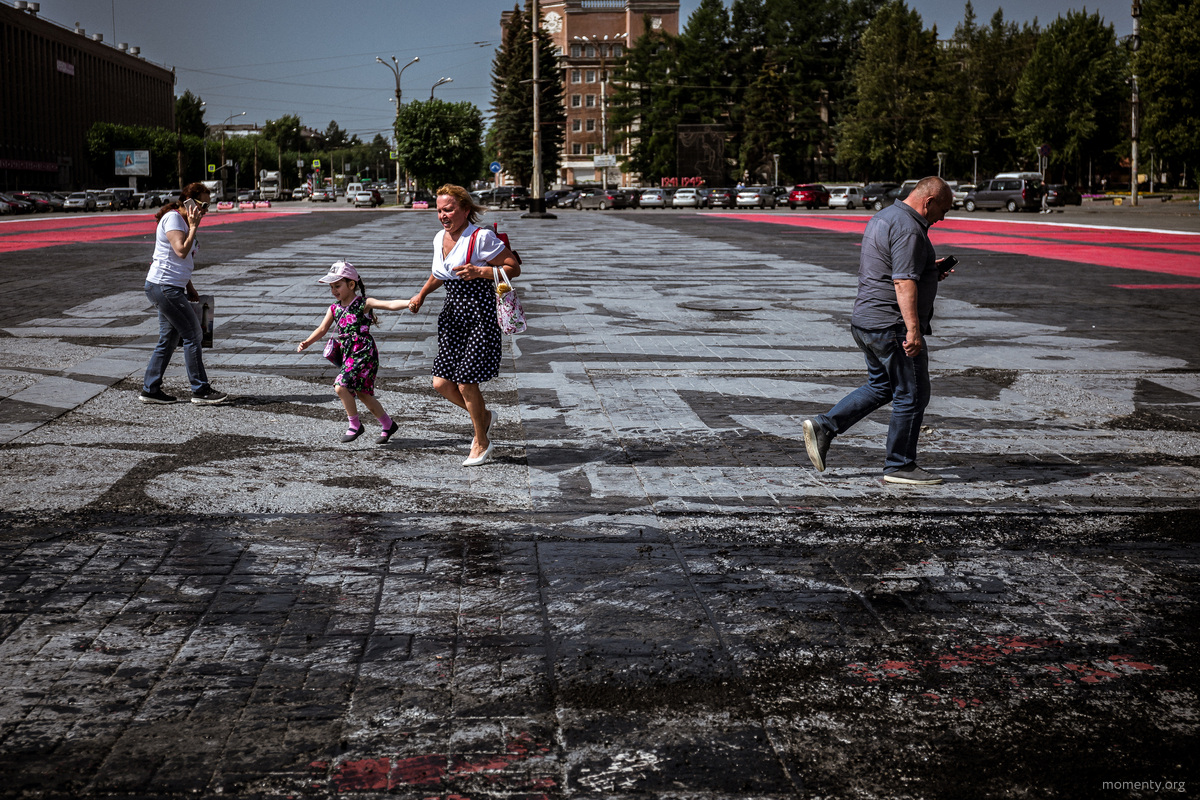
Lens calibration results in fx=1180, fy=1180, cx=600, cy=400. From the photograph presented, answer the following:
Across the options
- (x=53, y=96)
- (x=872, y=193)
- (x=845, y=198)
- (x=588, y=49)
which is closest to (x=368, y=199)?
(x=53, y=96)

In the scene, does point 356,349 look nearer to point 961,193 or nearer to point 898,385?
point 898,385

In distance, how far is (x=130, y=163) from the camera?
100 meters

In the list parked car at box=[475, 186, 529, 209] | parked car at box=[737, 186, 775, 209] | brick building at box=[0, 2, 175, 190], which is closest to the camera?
parked car at box=[737, 186, 775, 209]

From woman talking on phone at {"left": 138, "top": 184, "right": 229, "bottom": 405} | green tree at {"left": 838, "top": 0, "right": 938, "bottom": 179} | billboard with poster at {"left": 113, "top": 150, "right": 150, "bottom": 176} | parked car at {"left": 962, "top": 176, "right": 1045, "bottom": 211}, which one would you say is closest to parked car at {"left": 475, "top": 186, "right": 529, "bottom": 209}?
green tree at {"left": 838, "top": 0, "right": 938, "bottom": 179}

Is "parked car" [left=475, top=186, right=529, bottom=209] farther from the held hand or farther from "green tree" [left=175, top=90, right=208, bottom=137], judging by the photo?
"green tree" [left=175, top=90, right=208, bottom=137]

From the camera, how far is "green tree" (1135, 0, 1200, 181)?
2307 inches

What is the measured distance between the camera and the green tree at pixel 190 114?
A: 506 ft

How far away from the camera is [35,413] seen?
8281mm

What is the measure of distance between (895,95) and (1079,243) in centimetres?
6036

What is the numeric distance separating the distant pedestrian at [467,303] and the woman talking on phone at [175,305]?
267 cm

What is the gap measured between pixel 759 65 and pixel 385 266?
87475 millimetres

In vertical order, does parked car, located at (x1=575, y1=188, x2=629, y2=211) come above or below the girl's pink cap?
above

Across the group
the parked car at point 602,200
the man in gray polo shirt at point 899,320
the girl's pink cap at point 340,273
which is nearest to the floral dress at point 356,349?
the girl's pink cap at point 340,273

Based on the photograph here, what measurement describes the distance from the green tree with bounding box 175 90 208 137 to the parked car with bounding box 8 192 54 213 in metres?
90.8
